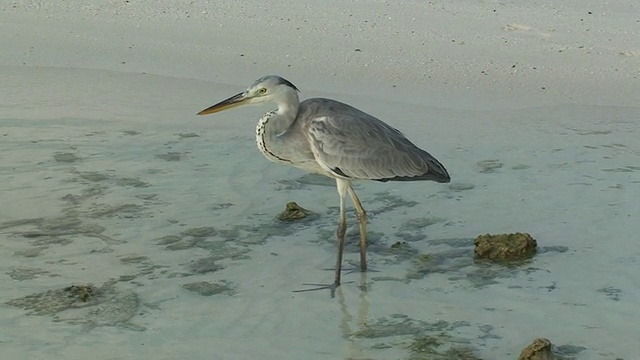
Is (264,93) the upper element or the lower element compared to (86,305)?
upper

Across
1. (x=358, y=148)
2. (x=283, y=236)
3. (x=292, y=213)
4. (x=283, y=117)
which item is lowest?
(x=283, y=236)

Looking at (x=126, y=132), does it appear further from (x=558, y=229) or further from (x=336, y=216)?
(x=558, y=229)

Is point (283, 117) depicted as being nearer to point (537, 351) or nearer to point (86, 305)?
point (86, 305)

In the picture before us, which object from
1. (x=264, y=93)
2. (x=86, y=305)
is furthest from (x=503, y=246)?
(x=86, y=305)

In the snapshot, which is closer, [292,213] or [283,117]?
[283,117]

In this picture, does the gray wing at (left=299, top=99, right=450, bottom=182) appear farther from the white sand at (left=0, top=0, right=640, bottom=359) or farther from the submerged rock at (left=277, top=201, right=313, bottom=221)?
the submerged rock at (left=277, top=201, right=313, bottom=221)

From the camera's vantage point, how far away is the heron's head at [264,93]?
5.86 meters

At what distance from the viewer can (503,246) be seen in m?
5.98

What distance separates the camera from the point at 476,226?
652 centimetres

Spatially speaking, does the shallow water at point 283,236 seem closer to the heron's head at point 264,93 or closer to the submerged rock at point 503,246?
the submerged rock at point 503,246

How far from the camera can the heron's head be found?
19.2ft

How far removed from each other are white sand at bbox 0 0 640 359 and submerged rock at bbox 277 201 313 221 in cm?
10

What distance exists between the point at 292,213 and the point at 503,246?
1.31m

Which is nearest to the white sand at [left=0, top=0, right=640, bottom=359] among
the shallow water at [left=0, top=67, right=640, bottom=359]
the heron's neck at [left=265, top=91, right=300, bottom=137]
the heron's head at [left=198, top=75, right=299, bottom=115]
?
the shallow water at [left=0, top=67, right=640, bottom=359]
